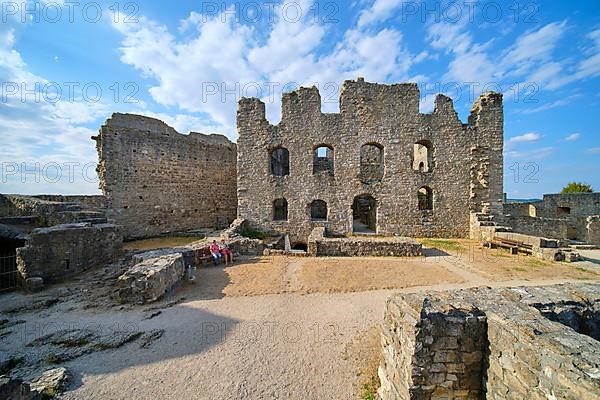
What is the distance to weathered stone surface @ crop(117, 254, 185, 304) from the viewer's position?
6.03 m

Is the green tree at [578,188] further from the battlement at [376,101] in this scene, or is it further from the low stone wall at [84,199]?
the low stone wall at [84,199]

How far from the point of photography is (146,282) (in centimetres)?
607

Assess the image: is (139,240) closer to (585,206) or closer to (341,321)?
(341,321)

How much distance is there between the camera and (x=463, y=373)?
2.79m

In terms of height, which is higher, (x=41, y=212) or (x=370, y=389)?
(x=41, y=212)

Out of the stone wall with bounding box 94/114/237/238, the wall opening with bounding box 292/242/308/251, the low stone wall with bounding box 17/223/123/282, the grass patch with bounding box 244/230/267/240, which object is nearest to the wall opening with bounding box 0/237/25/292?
the low stone wall with bounding box 17/223/123/282

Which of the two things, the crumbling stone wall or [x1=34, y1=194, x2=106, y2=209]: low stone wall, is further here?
the crumbling stone wall

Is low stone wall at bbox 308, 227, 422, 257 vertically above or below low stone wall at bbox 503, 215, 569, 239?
below

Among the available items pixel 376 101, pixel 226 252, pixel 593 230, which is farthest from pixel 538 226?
pixel 226 252

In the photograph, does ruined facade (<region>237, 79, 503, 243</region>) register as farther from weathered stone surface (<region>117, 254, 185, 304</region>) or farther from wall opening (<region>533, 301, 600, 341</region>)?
wall opening (<region>533, 301, 600, 341</region>)

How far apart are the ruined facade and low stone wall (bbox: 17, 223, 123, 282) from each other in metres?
7.87

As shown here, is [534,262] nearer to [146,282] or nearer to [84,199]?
[146,282]

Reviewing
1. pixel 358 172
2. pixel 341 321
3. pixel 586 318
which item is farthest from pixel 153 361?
pixel 358 172

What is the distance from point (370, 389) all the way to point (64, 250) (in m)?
9.35
